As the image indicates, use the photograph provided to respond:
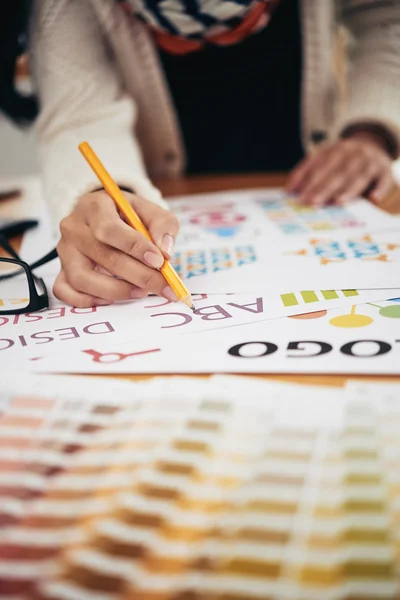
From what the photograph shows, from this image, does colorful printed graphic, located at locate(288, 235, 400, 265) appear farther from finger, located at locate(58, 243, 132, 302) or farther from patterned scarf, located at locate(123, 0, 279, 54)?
patterned scarf, located at locate(123, 0, 279, 54)

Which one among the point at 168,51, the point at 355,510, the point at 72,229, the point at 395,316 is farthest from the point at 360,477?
the point at 168,51

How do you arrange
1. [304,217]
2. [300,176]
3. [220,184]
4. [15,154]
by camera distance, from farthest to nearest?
[15,154] < [220,184] < [300,176] < [304,217]

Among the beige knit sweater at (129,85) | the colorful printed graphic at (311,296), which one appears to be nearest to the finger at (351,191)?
the beige knit sweater at (129,85)

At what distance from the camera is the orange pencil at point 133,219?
1.37 feet

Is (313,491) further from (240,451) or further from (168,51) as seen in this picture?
(168,51)

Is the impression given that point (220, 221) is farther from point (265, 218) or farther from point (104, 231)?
point (104, 231)

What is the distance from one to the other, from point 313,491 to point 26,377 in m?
0.19

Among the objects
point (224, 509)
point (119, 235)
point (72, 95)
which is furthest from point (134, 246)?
point (72, 95)

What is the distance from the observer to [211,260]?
54 centimetres

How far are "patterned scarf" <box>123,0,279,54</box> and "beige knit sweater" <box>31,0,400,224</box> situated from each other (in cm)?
6

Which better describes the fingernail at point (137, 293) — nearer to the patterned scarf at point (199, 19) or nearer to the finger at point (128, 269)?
the finger at point (128, 269)

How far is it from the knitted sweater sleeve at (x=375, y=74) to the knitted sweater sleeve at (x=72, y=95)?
13.5 inches

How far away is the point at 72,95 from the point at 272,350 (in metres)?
0.52

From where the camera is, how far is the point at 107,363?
0.35 m
